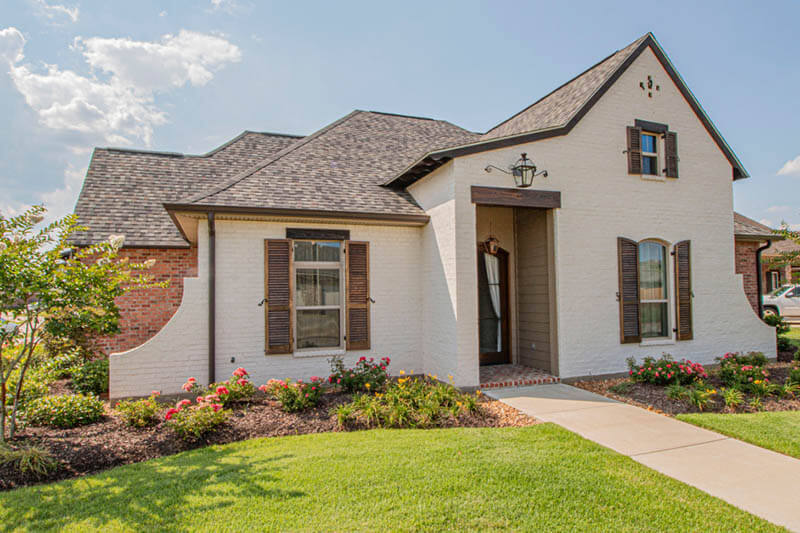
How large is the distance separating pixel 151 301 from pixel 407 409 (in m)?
6.13

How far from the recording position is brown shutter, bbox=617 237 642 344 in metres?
8.23

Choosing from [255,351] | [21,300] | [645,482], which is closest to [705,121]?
[645,482]

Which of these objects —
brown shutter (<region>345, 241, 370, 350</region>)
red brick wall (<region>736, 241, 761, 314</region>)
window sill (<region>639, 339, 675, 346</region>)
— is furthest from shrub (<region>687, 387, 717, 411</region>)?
red brick wall (<region>736, 241, 761, 314</region>)

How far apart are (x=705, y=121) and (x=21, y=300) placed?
40.3 ft

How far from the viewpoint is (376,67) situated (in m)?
9.38

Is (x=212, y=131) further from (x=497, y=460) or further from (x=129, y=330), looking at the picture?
(x=497, y=460)

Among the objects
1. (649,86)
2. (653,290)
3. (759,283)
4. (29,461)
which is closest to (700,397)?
(653,290)

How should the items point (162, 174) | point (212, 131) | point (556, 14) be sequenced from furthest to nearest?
point (212, 131), point (162, 174), point (556, 14)

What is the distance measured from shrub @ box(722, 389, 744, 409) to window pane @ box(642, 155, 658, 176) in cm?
458

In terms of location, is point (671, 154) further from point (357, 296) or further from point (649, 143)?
point (357, 296)

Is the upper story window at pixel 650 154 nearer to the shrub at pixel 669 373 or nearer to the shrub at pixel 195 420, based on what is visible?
the shrub at pixel 669 373

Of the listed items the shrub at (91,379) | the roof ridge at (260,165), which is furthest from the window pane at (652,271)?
the shrub at (91,379)

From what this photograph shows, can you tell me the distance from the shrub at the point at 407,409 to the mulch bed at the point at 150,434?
16 cm

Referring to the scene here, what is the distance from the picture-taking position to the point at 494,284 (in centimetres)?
926
